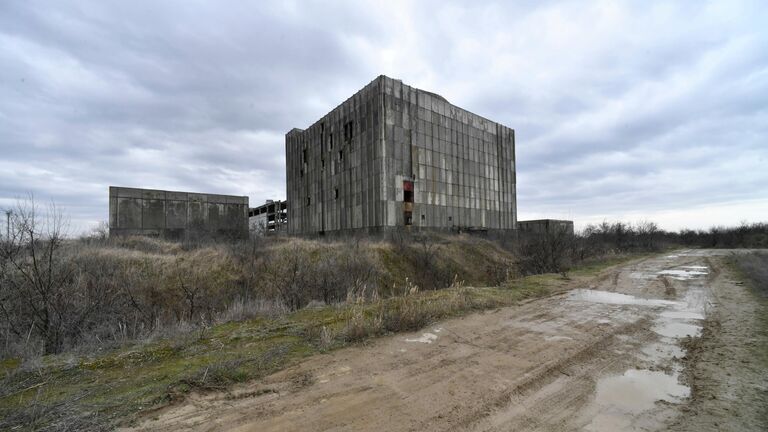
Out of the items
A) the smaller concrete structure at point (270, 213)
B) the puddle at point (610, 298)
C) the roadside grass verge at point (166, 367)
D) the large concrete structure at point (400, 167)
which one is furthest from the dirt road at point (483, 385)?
the smaller concrete structure at point (270, 213)

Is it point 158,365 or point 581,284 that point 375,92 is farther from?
point 158,365

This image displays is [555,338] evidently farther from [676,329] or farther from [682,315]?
[682,315]

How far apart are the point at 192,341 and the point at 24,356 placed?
234 centimetres

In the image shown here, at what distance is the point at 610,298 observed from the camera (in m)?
10.3

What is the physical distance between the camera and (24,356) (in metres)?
5.23

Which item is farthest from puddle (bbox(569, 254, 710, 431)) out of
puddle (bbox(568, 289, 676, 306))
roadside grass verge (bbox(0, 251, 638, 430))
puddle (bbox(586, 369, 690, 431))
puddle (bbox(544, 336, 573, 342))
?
roadside grass verge (bbox(0, 251, 638, 430))

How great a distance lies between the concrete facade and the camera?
998 inches

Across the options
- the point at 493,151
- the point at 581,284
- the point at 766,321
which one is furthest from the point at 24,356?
the point at 493,151

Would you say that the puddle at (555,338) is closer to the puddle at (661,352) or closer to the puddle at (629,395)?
the puddle at (661,352)

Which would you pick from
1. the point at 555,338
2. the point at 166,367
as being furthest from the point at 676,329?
the point at 166,367

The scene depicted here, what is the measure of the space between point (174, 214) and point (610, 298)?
29.8m

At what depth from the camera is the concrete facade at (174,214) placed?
25344 mm

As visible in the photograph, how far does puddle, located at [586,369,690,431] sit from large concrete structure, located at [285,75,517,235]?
24.9 meters

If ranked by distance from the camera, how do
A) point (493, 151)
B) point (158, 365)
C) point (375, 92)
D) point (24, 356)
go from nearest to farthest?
1. point (158, 365)
2. point (24, 356)
3. point (375, 92)
4. point (493, 151)
